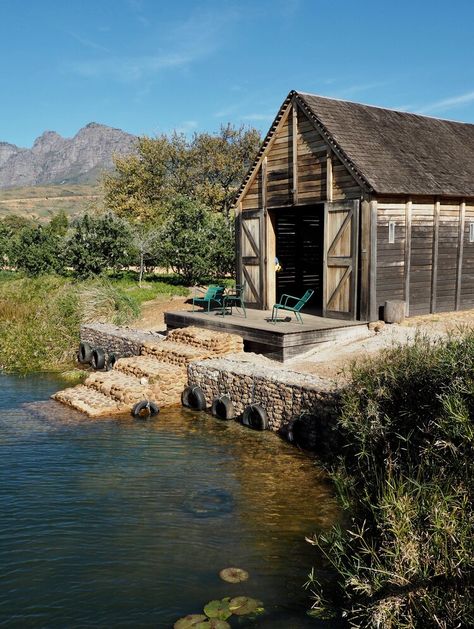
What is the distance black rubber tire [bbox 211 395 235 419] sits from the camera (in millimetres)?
13164

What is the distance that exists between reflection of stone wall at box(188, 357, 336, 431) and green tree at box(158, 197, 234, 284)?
13.6 meters

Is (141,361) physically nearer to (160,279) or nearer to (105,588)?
(105,588)

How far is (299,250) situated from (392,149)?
5213 mm

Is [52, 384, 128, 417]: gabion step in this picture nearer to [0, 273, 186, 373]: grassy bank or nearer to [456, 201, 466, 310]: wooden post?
[0, 273, 186, 373]: grassy bank

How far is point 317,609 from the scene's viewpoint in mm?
6223

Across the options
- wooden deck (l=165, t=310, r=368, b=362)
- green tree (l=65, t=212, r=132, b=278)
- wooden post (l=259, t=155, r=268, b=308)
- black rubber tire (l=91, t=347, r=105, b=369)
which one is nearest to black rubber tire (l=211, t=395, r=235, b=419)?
wooden deck (l=165, t=310, r=368, b=362)

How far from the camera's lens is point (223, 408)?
13.3 m

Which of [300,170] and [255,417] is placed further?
[300,170]

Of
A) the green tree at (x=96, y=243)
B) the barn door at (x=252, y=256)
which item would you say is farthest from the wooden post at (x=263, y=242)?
the green tree at (x=96, y=243)

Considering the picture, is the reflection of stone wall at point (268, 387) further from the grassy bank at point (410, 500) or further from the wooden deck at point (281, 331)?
the grassy bank at point (410, 500)

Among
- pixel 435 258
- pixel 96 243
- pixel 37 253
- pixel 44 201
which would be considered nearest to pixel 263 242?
pixel 435 258

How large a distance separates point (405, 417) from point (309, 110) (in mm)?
11327

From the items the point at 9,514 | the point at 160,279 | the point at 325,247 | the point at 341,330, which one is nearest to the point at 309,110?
the point at 325,247

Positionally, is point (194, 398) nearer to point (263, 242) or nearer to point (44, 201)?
point (263, 242)
